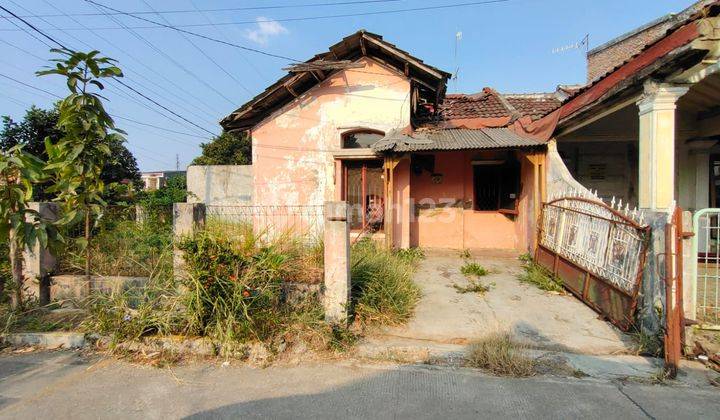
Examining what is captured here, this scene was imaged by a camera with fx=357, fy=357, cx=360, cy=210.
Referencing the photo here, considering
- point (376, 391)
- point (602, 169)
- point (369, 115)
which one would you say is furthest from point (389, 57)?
point (376, 391)

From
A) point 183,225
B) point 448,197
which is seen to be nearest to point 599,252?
point 448,197

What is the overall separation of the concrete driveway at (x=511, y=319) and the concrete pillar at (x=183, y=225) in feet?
7.91

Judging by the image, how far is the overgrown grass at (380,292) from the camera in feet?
14.1

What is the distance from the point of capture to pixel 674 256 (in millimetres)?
3420

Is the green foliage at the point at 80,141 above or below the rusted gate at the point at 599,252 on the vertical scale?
above

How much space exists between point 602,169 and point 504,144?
3554 mm

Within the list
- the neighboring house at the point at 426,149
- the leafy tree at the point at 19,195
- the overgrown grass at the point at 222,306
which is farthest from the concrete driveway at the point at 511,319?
the leafy tree at the point at 19,195

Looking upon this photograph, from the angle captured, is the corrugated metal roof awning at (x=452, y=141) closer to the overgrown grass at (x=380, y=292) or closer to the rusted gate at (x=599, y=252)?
the rusted gate at (x=599, y=252)

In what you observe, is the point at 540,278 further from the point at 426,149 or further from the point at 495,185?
the point at 495,185

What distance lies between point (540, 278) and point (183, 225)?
5.53 m

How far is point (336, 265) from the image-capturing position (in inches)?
159

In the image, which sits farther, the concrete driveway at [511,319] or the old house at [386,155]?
the old house at [386,155]

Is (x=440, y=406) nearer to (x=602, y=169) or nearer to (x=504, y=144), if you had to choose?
(x=504, y=144)

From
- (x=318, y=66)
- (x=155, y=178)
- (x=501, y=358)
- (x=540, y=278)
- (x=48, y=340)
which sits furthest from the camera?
(x=155, y=178)
